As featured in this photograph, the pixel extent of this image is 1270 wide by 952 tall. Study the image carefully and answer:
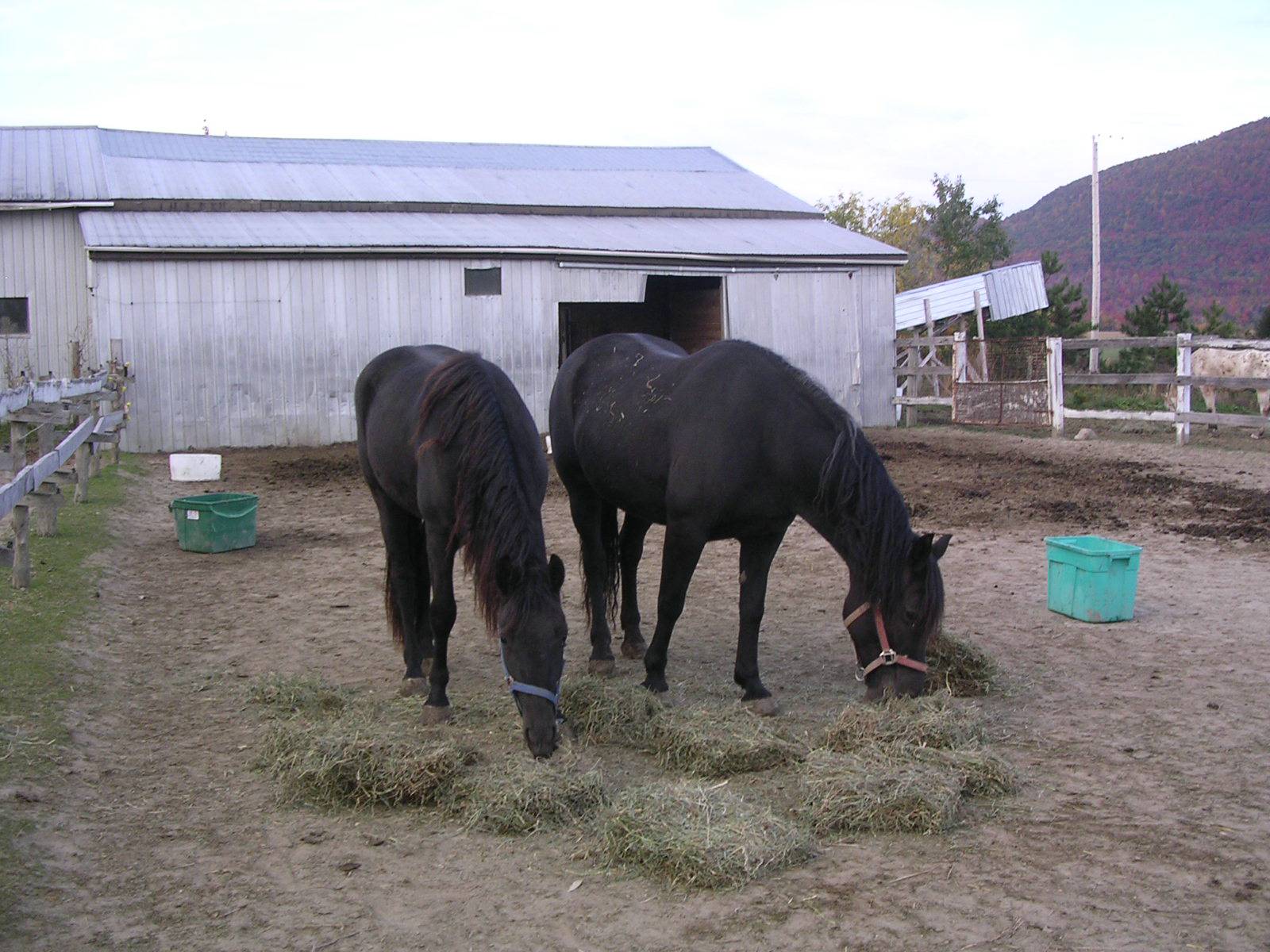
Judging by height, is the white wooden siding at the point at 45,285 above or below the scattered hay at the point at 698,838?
above

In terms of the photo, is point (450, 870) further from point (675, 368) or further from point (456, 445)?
point (675, 368)

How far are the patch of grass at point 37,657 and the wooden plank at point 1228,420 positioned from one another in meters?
12.8

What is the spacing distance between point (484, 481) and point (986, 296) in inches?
875

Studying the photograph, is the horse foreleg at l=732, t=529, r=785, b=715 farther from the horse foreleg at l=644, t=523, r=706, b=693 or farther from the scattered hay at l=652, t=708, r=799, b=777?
the scattered hay at l=652, t=708, r=799, b=777

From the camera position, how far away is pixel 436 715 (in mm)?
4707

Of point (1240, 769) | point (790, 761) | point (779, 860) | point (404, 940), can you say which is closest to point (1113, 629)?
point (1240, 769)

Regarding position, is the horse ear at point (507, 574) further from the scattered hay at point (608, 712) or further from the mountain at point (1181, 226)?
the mountain at point (1181, 226)

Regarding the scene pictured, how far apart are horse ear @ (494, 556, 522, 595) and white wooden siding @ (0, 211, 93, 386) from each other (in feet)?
47.3

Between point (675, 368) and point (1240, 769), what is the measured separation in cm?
289

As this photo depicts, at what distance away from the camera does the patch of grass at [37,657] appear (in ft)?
11.7

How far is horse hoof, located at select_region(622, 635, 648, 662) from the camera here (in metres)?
5.88

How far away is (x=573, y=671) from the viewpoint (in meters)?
5.57

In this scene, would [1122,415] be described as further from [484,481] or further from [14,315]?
[14,315]

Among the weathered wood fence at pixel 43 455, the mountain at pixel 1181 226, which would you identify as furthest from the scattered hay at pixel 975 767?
the mountain at pixel 1181 226
